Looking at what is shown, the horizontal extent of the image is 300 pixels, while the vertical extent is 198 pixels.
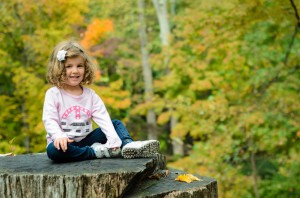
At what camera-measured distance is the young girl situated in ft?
10.2

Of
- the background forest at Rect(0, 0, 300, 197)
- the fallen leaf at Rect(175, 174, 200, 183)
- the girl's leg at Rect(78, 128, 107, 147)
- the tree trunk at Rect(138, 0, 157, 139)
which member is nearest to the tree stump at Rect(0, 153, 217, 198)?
the fallen leaf at Rect(175, 174, 200, 183)

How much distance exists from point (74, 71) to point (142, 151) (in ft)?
2.49

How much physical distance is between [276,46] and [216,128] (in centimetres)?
205

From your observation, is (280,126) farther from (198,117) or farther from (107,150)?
(107,150)

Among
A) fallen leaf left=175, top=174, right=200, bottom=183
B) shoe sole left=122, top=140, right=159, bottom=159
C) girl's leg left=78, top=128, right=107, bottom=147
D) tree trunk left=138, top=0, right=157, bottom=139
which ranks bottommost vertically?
fallen leaf left=175, top=174, right=200, bottom=183

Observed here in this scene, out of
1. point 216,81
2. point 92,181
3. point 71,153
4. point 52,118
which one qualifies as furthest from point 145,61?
point 92,181

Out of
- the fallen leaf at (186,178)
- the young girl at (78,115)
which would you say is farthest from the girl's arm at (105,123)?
the fallen leaf at (186,178)

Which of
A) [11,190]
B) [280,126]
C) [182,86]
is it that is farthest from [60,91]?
[182,86]

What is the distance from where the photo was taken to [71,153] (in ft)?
9.93

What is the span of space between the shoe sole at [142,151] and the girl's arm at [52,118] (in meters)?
0.44

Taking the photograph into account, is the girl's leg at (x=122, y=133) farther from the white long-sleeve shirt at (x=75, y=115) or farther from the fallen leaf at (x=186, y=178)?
the fallen leaf at (x=186, y=178)

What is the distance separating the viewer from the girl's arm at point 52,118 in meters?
3.04

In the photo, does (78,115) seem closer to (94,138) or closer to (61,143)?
(94,138)

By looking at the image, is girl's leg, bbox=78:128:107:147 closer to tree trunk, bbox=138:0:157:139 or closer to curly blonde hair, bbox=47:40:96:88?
curly blonde hair, bbox=47:40:96:88
